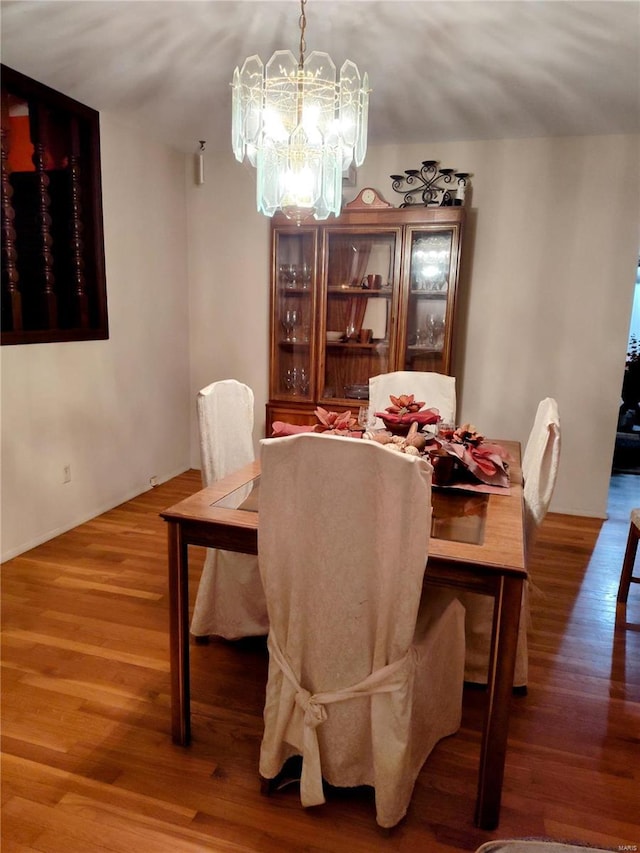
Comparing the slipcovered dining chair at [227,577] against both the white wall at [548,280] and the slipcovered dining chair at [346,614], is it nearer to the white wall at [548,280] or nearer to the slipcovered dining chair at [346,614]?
the slipcovered dining chair at [346,614]

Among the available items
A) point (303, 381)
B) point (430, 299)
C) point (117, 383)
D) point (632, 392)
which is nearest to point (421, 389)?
point (430, 299)

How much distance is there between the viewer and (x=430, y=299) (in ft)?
11.7

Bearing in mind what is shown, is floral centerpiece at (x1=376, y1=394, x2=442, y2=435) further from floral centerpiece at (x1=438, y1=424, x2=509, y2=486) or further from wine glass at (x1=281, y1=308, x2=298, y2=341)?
wine glass at (x1=281, y1=308, x2=298, y2=341)

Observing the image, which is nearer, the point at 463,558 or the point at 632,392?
the point at 463,558

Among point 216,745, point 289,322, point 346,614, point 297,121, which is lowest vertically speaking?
point 216,745

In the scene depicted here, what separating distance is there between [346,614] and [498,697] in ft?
1.39

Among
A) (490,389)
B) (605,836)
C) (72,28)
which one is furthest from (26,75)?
(605,836)

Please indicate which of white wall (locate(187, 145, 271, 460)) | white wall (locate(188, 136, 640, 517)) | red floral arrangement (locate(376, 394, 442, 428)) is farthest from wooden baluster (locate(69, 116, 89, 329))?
red floral arrangement (locate(376, 394, 442, 428))

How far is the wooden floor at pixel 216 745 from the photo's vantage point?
1407mm

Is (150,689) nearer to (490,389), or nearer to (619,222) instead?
(490,389)

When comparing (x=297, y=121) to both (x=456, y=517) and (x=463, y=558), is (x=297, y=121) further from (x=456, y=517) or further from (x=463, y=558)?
(x=463, y=558)

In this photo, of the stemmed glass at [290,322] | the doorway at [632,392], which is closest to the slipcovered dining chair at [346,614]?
the stemmed glass at [290,322]

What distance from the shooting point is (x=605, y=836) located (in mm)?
1413

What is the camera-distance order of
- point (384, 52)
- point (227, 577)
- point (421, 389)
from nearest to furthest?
point (227, 577) < point (384, 52) < point (421, 389)
